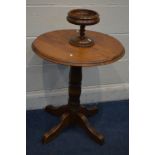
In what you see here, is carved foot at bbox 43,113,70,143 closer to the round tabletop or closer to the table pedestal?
the table pedestal

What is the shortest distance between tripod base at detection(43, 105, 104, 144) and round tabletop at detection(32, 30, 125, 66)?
52cm

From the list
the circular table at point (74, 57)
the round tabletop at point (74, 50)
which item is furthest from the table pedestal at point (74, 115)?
the round tabletop at point (74, 50)

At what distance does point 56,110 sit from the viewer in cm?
237

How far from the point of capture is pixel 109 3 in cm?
236

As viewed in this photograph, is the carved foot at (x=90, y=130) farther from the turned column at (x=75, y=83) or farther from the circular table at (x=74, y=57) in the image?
the turned column at (x=75, y=83)

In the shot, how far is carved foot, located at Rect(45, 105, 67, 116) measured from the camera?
91.8 inches

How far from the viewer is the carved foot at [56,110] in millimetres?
2333

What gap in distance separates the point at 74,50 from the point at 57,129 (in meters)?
0.61

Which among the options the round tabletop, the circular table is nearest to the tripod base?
the circular table

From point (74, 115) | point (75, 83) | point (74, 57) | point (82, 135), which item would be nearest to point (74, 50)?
point (74, 57)

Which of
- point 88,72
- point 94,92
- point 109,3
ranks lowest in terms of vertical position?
point 94,92
